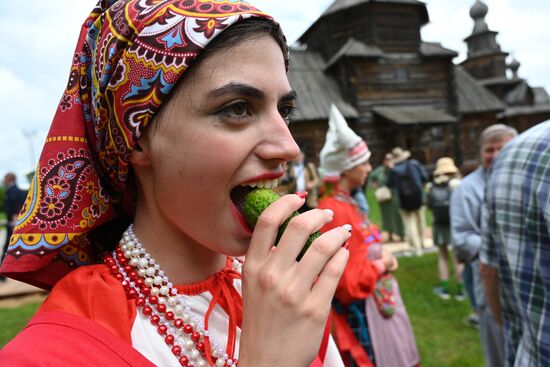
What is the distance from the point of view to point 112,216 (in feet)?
4.62

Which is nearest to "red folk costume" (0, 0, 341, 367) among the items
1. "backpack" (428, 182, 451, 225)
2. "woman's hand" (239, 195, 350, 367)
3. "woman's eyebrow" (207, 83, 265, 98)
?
"woman's eyebrow" (207, 83, 265, 98)

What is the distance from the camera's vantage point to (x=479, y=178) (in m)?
4.33

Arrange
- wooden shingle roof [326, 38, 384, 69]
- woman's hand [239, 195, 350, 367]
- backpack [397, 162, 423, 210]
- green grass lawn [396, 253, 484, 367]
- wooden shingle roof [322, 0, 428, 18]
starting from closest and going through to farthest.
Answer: woman's hand [239, 195, 350, 367]
green grass lawn [396, 253, 484, 367]
backpack [397, 162, 423, 210]
wooden shingle roof [326, 38, 384, 69]
wooden shingle roof [322, 0, 428, 18]

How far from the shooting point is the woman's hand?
0.99 meters

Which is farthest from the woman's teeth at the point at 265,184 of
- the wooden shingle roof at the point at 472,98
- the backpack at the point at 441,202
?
the wooden shingle roof at the point at 472,98

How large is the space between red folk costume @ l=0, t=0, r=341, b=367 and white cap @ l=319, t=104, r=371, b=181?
117 inches

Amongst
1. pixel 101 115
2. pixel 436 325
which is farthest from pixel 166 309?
pixel 436 325

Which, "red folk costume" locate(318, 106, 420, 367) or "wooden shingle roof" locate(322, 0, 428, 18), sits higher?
"wooden shingle roof" locate(322, 0, 428, 18)

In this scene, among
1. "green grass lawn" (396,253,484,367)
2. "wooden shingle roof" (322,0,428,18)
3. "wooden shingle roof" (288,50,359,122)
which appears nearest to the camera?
"green grass lawn" (396,253,484,367)

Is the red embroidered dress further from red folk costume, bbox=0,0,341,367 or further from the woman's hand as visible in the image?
the woman's hand

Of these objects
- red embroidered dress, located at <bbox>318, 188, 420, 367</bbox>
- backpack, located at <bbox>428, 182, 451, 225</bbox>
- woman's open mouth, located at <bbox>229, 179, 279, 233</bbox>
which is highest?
woman's open mouth, located at <bbox>229, 179, 279, 233</bbox>

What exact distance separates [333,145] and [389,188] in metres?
6.35

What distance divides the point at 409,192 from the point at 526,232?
23.1ft

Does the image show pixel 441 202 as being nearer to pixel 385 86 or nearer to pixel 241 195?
pixel 241 195
